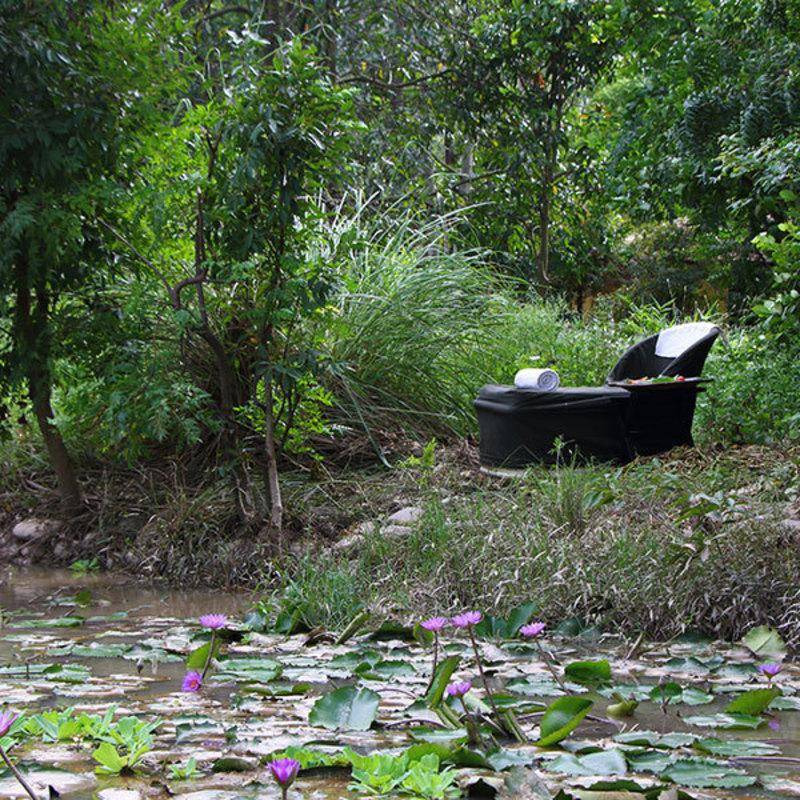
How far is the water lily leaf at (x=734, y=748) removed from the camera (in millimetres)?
1969

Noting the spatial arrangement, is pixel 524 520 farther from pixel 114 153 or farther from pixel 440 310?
→ pixel 440 310

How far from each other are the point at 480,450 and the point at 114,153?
2.54m

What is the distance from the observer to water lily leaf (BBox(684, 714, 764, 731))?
2.20m

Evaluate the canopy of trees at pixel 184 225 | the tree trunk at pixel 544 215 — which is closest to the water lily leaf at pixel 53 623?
the canopy of trees at pixel 184 225

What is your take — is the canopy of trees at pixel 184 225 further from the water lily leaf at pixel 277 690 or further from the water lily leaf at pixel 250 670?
the water lily leaf at pixel 277 690

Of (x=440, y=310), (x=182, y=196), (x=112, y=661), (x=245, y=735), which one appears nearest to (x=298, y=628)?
(x=112, y=661)

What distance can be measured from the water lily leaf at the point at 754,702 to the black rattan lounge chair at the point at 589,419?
A: 345 centimetres

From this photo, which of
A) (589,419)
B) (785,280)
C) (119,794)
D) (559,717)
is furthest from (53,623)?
(785,280)

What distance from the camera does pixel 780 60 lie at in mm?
7461

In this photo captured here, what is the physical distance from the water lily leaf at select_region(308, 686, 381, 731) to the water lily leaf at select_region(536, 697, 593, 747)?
34 centimetres

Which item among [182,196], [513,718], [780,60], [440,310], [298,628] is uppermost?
[780,60]

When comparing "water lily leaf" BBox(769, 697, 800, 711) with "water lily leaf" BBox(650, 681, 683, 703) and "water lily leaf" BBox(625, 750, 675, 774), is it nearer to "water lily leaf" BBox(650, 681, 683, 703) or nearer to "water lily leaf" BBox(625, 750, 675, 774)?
"water lily leaf" BBox(650, 681, 683, 703)

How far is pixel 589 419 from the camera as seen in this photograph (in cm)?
598

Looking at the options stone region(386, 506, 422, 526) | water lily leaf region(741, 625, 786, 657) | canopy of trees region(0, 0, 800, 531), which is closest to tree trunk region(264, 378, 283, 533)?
canopy of trees region(0, 0, 800, 531)
